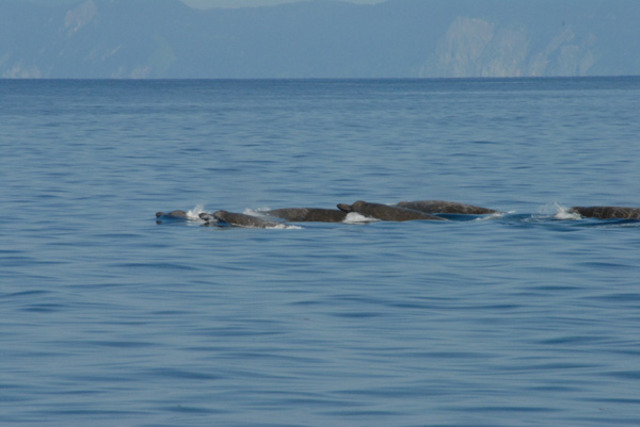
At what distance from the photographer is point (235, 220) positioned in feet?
80.3

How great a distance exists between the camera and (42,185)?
3419 centimetres

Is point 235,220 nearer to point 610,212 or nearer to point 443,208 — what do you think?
point 443,208

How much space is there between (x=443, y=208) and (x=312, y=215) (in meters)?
3.08

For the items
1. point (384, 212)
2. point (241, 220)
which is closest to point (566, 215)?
point (384, 212)

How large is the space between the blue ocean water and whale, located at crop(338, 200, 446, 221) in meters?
0.39

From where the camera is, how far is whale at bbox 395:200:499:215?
2581 cm

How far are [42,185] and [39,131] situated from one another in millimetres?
34854

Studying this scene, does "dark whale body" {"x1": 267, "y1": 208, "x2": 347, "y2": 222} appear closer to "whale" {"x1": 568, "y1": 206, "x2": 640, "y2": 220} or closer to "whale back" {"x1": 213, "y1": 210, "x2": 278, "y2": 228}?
"whale back" {"x1": 213, "y1": 210, "x2": 278, "y2": 228}

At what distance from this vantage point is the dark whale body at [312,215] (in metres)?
24.9

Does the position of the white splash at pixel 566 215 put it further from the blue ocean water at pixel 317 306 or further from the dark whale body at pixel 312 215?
the dark whale body at pixel 312 215

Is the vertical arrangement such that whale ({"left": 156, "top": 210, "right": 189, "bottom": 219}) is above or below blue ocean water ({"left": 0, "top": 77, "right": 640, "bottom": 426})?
above

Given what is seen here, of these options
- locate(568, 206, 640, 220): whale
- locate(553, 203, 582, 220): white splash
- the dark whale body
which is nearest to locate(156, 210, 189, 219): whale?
the dark whale body

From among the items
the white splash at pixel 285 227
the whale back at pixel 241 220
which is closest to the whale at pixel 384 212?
the white splash at pixel 285 227

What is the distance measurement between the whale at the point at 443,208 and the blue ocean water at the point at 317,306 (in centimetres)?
74
